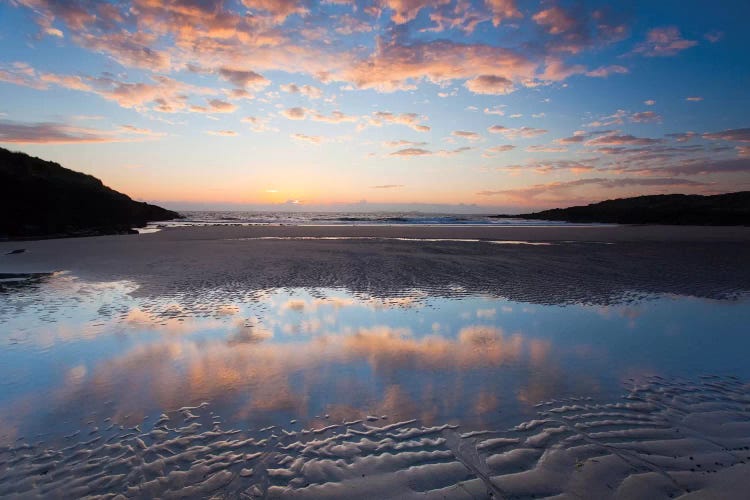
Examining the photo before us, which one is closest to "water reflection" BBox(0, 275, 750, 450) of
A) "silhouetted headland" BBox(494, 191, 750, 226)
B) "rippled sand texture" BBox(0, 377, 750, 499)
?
"rippled sand texture" BBox(0, 377, 750, 499)

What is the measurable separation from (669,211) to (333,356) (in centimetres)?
8925

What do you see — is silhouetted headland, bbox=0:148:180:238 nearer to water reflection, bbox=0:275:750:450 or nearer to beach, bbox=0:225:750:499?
beach, bbox=0:225:750:499

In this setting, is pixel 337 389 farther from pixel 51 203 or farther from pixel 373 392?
pixel 51 203

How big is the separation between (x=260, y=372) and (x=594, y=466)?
5.11 m

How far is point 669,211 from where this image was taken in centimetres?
7512

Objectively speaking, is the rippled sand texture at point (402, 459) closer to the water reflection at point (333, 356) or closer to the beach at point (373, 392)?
the beach at point (373, 392)

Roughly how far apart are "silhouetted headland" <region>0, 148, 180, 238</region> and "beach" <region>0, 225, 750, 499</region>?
2641cm

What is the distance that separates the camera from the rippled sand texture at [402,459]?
12.7ft

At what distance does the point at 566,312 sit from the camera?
35.9ft

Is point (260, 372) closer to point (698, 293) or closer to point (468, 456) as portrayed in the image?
point (468, 456)

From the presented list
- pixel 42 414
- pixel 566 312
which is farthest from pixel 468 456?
pixel 566 312

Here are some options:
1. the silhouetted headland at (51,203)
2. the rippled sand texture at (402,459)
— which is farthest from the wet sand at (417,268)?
the rippled sand texture at (402,459)

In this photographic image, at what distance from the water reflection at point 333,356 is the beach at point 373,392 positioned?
0.04 metres

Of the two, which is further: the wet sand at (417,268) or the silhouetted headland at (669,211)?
the silhouetted headland at (669,211)
